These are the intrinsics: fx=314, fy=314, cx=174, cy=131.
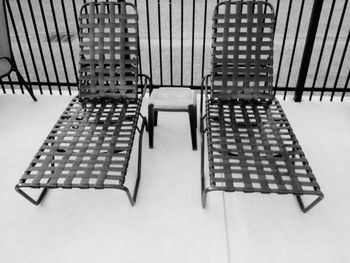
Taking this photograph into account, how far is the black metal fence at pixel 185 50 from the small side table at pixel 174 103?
46 centimetres

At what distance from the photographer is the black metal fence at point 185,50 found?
10.7 feet

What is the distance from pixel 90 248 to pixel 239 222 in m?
1.01

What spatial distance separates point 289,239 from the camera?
2.06 metres

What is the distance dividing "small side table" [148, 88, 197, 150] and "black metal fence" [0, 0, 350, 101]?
46 centimetres

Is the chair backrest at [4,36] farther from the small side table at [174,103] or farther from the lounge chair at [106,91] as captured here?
the small side table at [174,103]

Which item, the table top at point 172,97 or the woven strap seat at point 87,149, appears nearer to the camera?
the woven strap seat at point 87,149

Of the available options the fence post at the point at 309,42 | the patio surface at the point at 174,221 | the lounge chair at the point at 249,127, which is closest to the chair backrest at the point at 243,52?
the lounge chair at the point at 249,127

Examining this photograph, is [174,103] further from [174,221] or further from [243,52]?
[174,221]

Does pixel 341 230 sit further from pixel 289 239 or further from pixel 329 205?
pixel 289 239

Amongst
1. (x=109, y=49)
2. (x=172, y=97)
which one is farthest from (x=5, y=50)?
(x=172, y=97)

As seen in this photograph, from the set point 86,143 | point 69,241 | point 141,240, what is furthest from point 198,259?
point 86,143

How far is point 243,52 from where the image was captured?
2.81 m

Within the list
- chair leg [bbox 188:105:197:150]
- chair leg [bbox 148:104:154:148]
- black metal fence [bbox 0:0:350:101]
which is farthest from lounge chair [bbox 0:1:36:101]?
chair leg [bbox 188:105:197:150]

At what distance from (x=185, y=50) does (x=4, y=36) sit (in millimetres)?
3866
